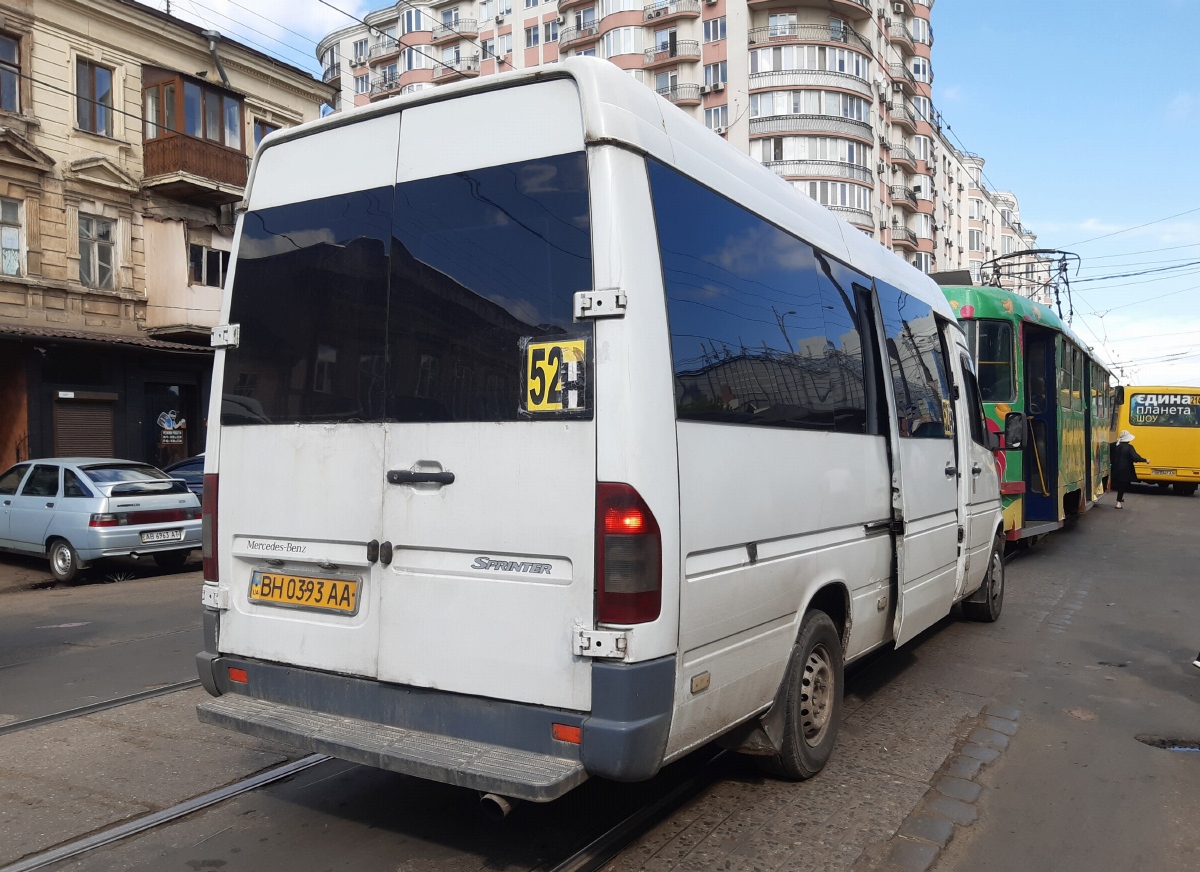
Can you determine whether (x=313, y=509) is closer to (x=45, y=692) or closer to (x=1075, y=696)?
(x=45, y=692)

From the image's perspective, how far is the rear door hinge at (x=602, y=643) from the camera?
11.1 feet

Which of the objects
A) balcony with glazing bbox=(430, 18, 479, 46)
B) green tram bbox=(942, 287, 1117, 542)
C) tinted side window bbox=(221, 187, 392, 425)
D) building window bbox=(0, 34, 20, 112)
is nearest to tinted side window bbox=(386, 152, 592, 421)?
tinted side window bbox=(221, 187, 392, 425)

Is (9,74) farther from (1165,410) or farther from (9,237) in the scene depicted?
(1165,410)

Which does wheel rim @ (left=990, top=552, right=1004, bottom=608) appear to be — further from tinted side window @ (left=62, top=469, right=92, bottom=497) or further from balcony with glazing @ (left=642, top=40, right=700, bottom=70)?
balcony with glazing @ (left=642, top=40, right=700, bottom=70)

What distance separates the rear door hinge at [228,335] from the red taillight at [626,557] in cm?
201

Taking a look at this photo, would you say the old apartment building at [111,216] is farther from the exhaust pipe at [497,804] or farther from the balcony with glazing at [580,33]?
the balcony with glazing at [580,33]

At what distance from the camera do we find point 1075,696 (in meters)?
6.54

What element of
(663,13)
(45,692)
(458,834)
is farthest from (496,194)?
(663,13)

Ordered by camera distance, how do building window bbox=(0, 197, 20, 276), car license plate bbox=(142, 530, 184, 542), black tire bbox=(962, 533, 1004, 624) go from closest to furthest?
black tire bbox=(962, 533, 1004, 624) → car license plate bbox=(142, 530, 184, 542) → building window bbox=(0, 197, 20, 276)

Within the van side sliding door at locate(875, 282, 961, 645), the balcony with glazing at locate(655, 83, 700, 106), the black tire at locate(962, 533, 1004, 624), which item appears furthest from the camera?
the balcony with glazing at locate(655, 83, 700, 106)

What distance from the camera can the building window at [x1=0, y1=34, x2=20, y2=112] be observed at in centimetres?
2042

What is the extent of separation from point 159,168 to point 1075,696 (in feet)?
75.1

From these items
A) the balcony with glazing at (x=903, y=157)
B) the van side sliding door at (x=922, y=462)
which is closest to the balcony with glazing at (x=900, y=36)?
the balcony with glazing at (x=903, y=157)

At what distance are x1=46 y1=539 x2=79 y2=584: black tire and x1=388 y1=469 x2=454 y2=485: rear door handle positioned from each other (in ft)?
34.1
